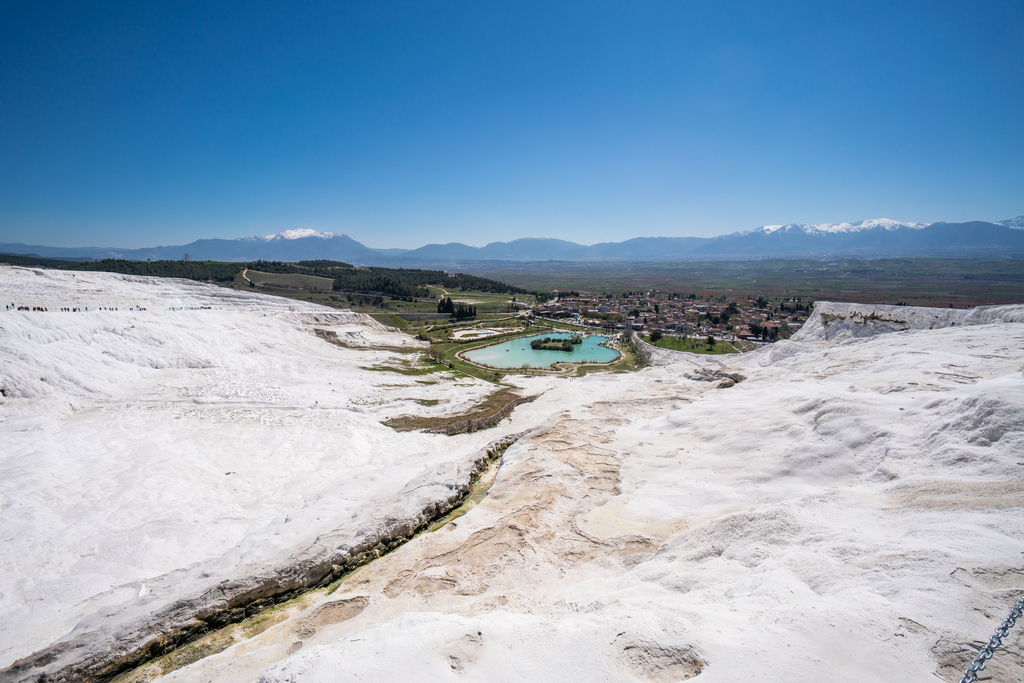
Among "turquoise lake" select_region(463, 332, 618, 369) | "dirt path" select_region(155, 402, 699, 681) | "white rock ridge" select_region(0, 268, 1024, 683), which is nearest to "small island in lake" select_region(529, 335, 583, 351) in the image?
"turquoise lake" select_region(463, 332, 618, 369)

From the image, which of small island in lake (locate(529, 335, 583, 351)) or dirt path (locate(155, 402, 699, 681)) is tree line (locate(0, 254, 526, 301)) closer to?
small island in lake (locate(529, 335, 583, 351))

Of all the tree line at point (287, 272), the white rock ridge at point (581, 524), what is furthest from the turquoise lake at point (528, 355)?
the white rock ridge at point (581, 524)

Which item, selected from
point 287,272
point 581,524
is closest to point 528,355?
point 581,524

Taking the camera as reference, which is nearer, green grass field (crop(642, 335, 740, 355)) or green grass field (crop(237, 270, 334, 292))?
green grass field (crop(642, 335, 740, 355))

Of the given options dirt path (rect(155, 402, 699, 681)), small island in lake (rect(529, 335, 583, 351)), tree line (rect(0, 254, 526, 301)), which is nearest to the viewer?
dirt path (rect(155, 402, 699, 681))

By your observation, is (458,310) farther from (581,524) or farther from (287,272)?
(581,524)

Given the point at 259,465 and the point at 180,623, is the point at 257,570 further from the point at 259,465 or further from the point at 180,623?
the point at 259,465

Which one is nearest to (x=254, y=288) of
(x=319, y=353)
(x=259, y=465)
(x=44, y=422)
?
Result: (x=319, y=353)
